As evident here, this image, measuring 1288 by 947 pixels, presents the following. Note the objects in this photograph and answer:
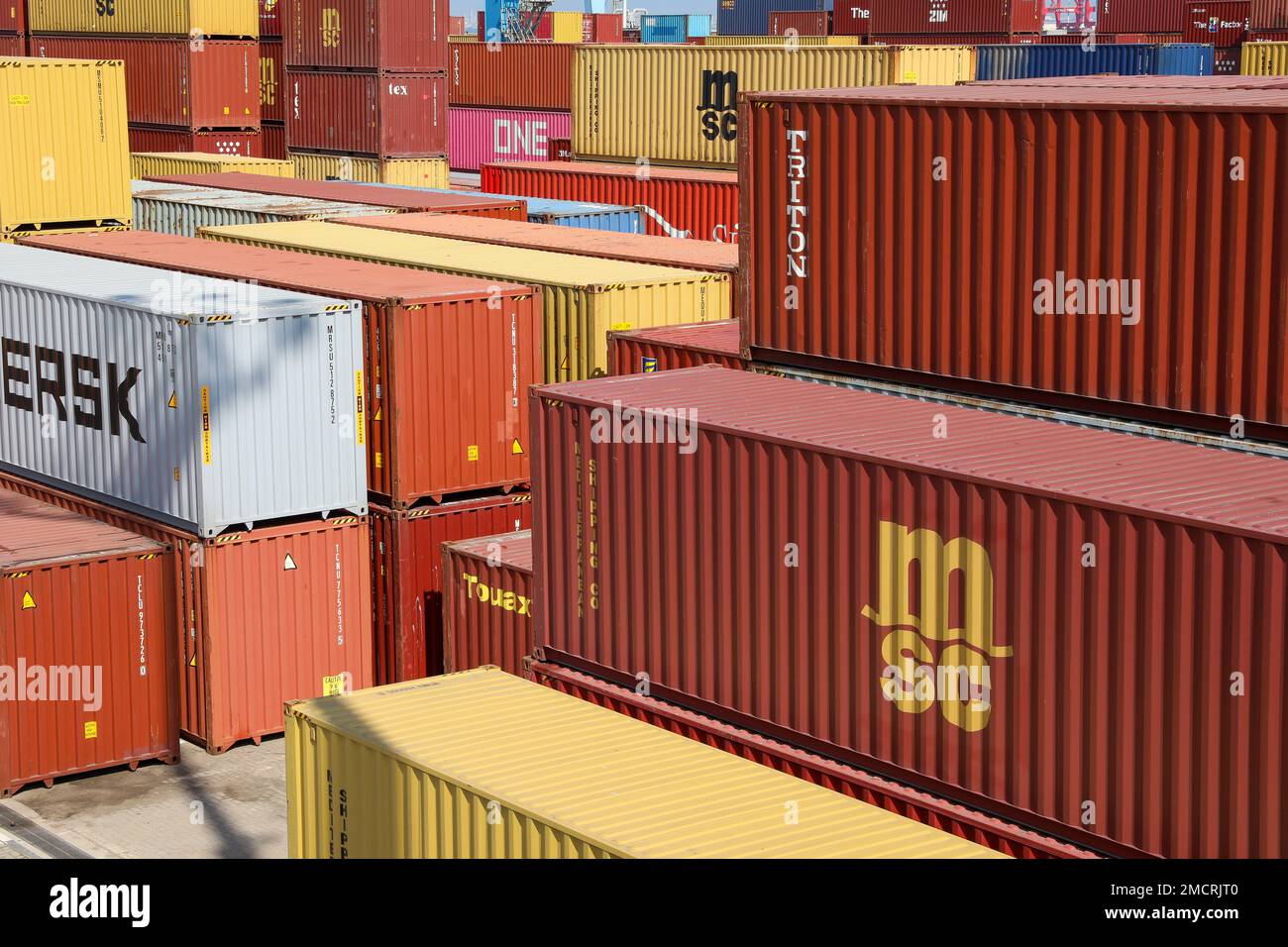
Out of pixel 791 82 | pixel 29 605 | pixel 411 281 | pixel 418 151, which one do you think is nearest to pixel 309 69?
pixel 418 151

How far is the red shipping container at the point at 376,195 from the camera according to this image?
31516 mm

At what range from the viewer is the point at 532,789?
11.9 m

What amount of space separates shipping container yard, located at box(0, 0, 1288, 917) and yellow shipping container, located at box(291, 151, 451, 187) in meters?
15.1

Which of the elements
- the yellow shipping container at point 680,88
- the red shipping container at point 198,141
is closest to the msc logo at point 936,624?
the yellow shipping container at point 680,88

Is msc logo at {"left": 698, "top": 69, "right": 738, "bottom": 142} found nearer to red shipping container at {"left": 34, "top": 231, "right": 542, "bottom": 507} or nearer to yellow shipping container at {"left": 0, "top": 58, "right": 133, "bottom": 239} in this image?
yellow shipping container at {"left": 0, "top": 58, "right": 133, "bottom": 239}

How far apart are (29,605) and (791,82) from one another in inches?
866

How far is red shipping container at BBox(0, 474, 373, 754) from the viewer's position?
1959 cm

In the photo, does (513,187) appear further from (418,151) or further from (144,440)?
(144,440)

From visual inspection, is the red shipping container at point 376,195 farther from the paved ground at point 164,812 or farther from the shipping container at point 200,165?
the paved ground at point 164,812

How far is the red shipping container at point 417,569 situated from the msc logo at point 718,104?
665 inches

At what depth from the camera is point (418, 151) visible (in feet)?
139

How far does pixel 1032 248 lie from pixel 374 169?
29925 millimetres

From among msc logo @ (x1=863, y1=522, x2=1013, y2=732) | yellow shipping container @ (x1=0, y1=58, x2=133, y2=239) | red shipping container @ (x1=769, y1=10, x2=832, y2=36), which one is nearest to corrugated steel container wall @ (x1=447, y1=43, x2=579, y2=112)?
yellow shipping container @ (x1=0, y1=58, x2=133, y2=239)

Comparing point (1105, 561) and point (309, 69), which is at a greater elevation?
point (309, 69)
